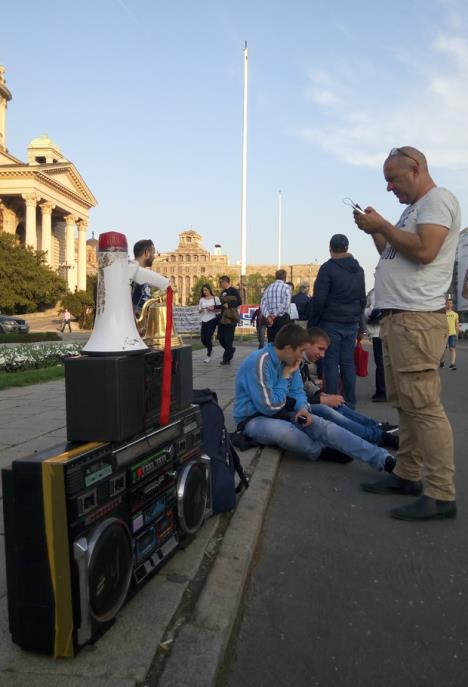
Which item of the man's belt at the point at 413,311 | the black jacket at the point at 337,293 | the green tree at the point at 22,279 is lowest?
the man's belt at the point at 413,311

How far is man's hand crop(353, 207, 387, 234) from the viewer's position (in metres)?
3.20

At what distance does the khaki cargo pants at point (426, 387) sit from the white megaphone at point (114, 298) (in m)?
1.68

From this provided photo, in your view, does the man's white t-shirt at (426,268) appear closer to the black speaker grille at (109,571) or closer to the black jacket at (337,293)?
the black speaker grille at (109,571)

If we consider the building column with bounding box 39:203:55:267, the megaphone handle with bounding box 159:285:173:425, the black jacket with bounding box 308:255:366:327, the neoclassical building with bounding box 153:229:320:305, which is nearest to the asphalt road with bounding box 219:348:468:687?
the megaphone handle with bounding box 159:285:173:425

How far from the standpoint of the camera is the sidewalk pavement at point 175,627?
1.74 meters

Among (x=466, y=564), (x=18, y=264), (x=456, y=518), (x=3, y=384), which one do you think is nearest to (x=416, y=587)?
(x=466, y=564)

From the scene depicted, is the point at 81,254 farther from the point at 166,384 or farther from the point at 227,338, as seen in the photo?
the point at 166,384

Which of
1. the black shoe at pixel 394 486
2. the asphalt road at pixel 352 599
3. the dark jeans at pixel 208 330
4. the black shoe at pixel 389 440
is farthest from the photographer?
the dark jeans at pixel 208 330

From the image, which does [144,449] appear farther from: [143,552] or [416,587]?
Answer: [416,587]

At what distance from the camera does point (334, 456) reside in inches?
180

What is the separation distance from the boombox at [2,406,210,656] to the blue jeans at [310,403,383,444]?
2.96 metres

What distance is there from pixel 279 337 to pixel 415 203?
146 centimetres

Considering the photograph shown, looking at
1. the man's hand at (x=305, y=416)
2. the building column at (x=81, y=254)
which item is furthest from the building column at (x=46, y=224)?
the man's hand at (x=305, y=416)

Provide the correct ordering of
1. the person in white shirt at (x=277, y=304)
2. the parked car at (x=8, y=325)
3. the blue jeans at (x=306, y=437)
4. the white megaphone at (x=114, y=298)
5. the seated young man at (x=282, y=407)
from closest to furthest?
the white megaphone at (x=114, y=298), the blue jeans at (x=306, y=437), the seated young man at (x=282, y=407), the person in white shirt at (x=277, y=304), the parked car at (x=8, y=325)
